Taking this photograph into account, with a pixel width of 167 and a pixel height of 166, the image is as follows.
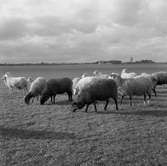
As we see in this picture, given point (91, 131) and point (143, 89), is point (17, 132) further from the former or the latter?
point (143, 89)

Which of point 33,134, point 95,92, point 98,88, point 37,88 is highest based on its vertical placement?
point 98,88

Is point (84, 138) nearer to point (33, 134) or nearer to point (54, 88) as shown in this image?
point (33, 134)

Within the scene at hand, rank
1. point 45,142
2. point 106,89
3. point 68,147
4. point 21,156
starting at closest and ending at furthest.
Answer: point 21,156 < point 68,147 < point 45,142 < point 106,89

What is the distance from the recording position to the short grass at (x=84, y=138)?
6137 millimetres

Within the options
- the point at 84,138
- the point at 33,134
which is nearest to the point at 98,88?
the point at 84,138

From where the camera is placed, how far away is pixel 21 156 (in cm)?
647

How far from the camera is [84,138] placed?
7832 mm

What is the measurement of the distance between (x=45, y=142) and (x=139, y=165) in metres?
3.52

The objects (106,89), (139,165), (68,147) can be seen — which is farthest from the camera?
(106,89)

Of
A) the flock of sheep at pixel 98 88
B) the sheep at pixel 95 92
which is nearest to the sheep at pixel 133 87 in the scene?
the flock of sheep at pixel 98 88

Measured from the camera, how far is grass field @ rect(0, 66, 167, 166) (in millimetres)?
6138

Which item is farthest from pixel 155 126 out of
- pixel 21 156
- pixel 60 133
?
pixel 21 156

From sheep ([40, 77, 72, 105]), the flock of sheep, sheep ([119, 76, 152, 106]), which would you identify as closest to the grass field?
the flock of sheep

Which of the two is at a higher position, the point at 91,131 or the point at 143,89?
the point at 143,89
